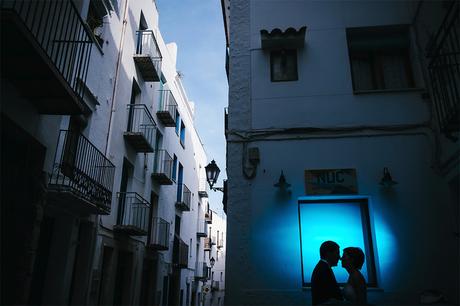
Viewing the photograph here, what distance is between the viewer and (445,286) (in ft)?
17.2

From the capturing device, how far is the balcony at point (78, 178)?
761cm

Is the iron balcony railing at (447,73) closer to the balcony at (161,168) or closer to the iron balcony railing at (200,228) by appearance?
the balcony at (161,168)

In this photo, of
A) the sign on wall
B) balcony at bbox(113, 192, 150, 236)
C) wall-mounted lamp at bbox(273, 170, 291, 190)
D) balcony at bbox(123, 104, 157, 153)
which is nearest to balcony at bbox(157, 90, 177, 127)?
balcony at bbox(123, 104, 157, 153)

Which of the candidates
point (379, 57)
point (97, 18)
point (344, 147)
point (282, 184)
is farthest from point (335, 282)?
point (97, 18)

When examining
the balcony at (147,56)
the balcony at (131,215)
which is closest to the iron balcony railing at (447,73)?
the balcony at (131,215)

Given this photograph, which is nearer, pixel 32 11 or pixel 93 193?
pixel 32 11

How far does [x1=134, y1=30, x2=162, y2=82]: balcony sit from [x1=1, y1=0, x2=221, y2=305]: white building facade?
0.06 m

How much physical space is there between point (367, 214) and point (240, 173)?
7.65 ft

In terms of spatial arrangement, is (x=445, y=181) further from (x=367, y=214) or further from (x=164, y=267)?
(x=164, y=267)

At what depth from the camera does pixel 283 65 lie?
7004 millimetres

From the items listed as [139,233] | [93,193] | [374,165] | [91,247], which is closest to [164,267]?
[139,233]

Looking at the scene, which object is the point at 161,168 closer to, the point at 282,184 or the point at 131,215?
the point at 131,215

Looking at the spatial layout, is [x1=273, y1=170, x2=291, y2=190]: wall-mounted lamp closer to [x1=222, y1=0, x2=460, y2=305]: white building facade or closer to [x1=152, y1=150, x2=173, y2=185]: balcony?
[x1=222, y1=0, x2=460, y2=305]: white building facade

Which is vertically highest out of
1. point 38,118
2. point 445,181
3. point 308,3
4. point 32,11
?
point 308,3
